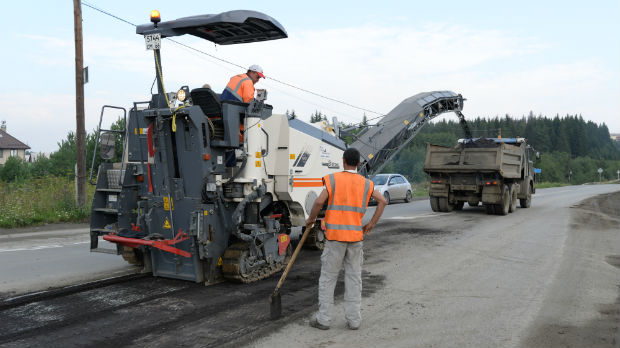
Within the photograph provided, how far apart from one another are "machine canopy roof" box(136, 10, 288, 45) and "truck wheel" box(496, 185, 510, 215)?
1048 centimetres

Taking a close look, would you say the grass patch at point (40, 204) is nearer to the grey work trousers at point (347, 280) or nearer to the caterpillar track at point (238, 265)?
the caterpillar track at point (238, 265)

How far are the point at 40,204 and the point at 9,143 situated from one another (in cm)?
7425

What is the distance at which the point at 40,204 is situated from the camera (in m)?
13.9

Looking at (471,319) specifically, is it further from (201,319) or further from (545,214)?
(545,214)

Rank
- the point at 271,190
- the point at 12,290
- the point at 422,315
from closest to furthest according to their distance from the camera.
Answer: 1. the point at 422,315
2. the point at 12,290
3. the point at 271,190

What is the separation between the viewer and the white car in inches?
822

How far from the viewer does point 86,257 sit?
8.22 metres

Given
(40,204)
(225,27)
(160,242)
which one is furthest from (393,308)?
(40,204)

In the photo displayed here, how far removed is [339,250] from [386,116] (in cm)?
994

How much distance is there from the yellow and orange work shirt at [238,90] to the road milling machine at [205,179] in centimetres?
17

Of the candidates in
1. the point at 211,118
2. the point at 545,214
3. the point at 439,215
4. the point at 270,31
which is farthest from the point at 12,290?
the point at 545,214

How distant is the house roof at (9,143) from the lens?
75875 mm

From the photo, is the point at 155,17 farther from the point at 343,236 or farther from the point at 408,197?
the point at 408,197

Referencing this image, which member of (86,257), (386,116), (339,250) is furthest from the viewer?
(386,116)
